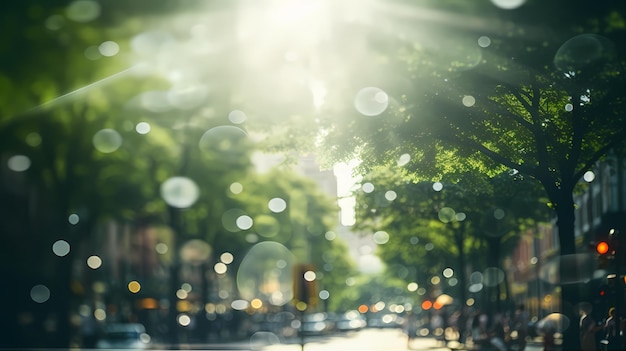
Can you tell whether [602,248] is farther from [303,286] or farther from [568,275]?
[303,286]

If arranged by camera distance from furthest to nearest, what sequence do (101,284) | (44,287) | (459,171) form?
(101,284) < (44,287) < (459,171)

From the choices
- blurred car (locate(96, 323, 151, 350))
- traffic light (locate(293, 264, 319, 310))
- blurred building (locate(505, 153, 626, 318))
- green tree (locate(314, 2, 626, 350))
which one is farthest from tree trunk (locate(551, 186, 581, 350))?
blurred car (locate(96, 323, 151, 350))

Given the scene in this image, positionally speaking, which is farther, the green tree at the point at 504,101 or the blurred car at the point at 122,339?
the blurred car at the point at 122,339

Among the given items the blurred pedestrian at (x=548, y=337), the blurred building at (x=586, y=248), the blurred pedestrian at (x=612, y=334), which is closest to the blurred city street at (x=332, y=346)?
the blurred building at (x=586, y=248)

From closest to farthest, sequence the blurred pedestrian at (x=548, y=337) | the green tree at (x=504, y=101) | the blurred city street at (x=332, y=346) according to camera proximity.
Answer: the green tree at (x=504, y=101)
the blurred pedestrian at (x=548, y=337)
the blurred city street at (x=332, y=346)

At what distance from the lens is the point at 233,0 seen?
16.5m

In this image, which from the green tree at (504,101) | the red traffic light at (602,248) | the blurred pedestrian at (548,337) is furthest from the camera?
the blurred pedestrian at (548,337)

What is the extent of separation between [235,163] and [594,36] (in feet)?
131

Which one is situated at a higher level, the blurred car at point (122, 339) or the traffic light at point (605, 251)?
the traffic light at point (605, 251)

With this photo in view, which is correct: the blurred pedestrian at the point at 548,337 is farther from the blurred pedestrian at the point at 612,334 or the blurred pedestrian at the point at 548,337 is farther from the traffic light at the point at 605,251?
the traffic light at the point at 605,251

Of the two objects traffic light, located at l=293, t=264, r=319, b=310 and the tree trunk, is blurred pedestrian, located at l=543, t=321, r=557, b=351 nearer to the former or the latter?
the tree trunk

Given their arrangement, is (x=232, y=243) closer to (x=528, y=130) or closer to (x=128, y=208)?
(x=128, y=208)

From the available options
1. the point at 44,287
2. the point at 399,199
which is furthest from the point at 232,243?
the point at 399,199

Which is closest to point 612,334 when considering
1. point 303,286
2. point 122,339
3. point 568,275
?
point 568,275
